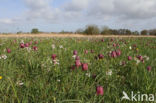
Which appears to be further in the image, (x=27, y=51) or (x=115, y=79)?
(x=27, y=51)

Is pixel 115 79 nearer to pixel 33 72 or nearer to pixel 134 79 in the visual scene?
pixel 134 79

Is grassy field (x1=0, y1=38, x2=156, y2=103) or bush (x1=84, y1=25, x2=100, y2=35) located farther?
bush (x1=84, y1=25, x2=100, y2=35)

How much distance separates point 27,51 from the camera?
156 inches

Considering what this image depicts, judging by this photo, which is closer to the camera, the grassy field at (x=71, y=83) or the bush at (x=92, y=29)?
the grassy field at (x=71, y=83)

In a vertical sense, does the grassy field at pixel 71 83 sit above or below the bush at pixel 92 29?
below

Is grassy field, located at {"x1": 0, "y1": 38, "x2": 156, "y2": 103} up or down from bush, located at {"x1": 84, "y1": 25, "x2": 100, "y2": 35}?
down

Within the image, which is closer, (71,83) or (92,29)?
(71,83)

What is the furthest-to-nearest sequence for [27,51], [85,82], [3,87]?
[27,51], [85,82], [3,87]

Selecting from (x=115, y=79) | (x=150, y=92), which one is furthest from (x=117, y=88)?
(x=150, y=92)

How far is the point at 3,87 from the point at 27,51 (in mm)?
1672

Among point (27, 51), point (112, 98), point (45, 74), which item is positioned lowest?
point (112, 98)

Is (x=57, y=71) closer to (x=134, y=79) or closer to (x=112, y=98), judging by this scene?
(x=112, y=98)

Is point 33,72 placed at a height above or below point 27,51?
below

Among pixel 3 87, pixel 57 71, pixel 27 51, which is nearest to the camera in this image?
pixel 3 87
